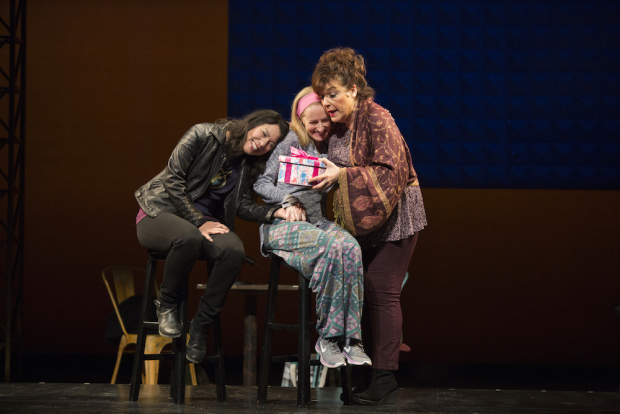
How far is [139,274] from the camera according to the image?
5.26 metres

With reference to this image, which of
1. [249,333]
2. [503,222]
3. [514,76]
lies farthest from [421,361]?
[514,76]

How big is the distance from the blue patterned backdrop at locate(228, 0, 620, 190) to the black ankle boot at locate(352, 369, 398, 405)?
2929 mm

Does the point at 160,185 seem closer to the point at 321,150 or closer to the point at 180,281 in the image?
the point at 180,281

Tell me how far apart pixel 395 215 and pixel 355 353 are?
23.4 inches

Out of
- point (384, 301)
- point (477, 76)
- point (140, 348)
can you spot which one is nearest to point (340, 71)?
point (384, 301)

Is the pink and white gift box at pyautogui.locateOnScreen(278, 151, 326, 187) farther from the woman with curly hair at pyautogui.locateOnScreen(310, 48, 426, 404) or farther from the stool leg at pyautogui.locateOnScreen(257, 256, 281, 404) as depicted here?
the stool leg at pyautogui.locateOnScreen(257, 256, 281, 404)

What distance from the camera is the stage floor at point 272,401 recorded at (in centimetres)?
226

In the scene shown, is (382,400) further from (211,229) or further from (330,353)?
(211,229)

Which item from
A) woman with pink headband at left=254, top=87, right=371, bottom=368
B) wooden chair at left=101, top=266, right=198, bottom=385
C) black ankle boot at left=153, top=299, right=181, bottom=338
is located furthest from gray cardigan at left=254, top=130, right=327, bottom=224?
wooden chair at left=101, top=266, right=198, bottom=385

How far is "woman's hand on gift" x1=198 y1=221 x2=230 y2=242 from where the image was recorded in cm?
245

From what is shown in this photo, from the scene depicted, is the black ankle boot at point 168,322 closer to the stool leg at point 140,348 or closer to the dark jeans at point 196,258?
the dark jeans at point 196,258

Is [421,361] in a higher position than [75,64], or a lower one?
lower

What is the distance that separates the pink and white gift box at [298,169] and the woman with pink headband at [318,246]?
0.56 ft

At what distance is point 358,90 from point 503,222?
2.99 meters
